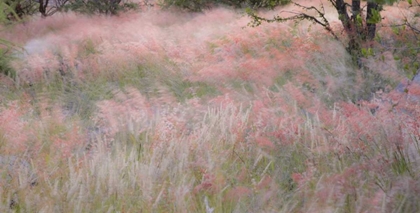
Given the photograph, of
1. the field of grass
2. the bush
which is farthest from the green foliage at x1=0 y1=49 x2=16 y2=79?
the bush

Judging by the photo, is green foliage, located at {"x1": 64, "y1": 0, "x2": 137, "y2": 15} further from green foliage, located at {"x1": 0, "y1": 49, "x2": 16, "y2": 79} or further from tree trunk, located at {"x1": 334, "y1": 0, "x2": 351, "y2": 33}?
tree trunk, located at {"x1": 334, "y1": 0, "x2": 351, "y2": 33}

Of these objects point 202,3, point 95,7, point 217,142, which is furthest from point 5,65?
point 202,3

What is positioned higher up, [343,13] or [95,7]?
[343,13]

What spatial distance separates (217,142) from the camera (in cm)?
434

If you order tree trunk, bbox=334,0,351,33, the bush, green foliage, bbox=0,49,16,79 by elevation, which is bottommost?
green foliage, bbox=0,49,16,79

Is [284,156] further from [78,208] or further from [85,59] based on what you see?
[85,59]

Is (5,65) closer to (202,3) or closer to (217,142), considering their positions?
(217,142)

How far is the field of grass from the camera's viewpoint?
3307 mm

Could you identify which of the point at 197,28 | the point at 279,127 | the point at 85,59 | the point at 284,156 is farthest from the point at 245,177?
the point at 197,28

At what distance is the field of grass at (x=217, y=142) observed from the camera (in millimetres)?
3307

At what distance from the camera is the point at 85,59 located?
28.0 feet

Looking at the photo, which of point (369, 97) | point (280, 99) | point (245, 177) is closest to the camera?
point (245, 177)

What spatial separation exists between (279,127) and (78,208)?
6.34 feet

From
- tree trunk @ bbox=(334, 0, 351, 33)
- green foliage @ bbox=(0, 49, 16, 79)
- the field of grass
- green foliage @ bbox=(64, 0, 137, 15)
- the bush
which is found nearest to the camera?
the field of grass
